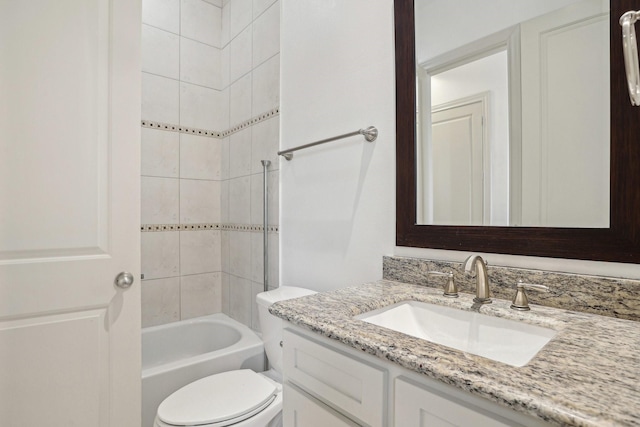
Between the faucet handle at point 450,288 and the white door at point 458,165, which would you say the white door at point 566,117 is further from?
the faucet handle at point 450,288

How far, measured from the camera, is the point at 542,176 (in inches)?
34.3

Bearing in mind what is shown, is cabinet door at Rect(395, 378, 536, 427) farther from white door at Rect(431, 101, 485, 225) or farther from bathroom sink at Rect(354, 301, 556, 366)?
white door at Rect(431, 101, 485, 225)

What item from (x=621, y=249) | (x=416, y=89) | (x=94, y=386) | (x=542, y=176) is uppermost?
(x=416, y=89)

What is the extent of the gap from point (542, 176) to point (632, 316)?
1.23ft

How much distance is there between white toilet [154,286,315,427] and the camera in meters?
1.11

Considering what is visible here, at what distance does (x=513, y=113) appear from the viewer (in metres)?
0.92

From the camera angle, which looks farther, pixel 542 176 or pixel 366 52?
pixel 366 52

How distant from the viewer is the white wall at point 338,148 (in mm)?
1239

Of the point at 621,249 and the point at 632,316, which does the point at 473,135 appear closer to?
the point at 621,249

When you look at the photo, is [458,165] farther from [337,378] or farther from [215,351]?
[215,351]

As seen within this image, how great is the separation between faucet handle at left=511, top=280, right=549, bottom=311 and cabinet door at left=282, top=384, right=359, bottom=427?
49 cm

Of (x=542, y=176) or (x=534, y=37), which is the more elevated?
(x=534, y=37)

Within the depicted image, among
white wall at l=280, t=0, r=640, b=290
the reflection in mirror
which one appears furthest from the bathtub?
the reflection in mirror

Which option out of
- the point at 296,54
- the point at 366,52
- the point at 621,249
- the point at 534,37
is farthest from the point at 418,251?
the point at 296,54
